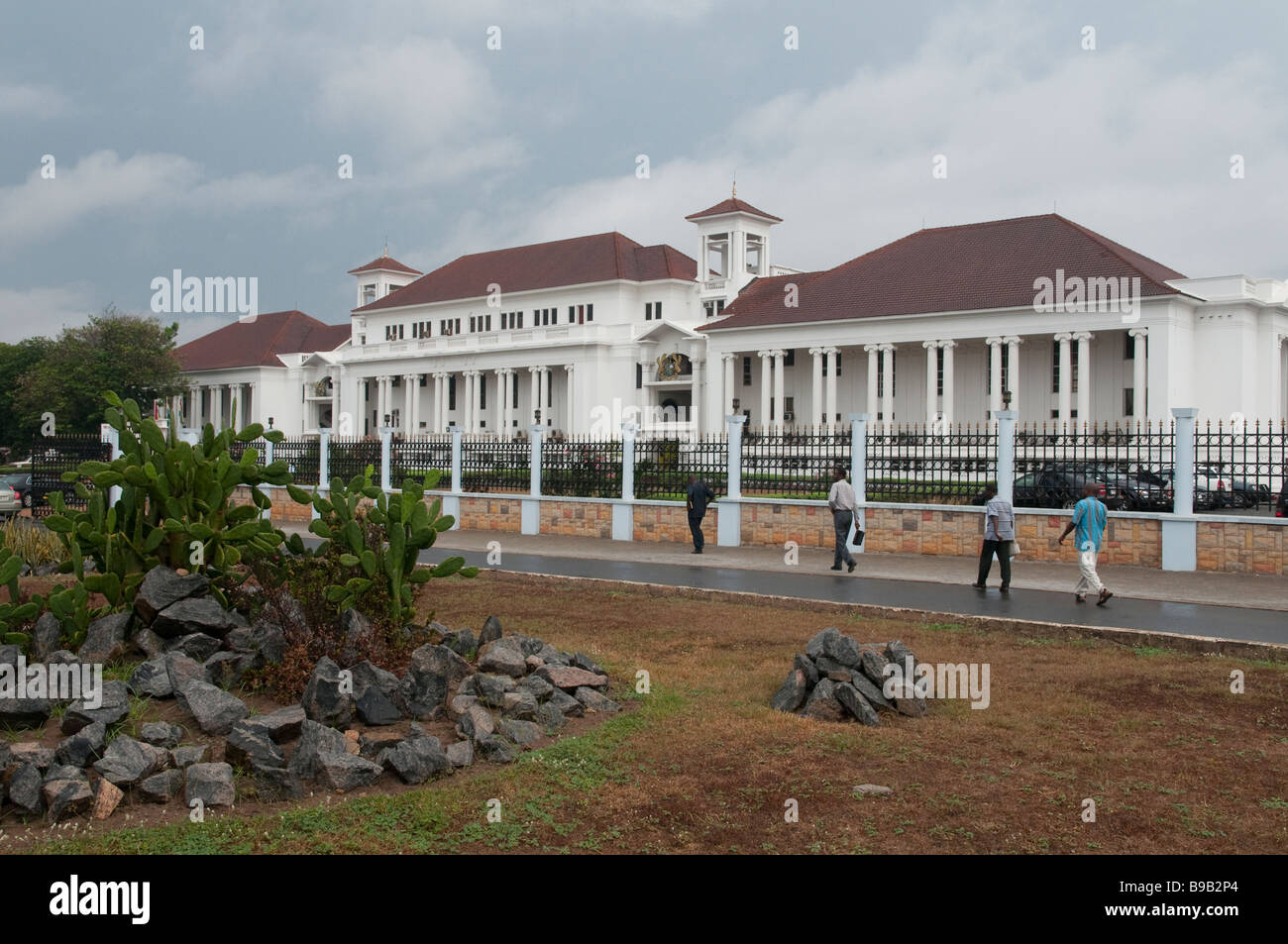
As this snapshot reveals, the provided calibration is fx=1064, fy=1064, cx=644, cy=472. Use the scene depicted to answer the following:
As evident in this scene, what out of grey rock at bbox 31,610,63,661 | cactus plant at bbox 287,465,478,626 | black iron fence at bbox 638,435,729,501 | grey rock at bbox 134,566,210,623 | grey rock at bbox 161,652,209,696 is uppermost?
black iron fence at bbox 638,435,729,501

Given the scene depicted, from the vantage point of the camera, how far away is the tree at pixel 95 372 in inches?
2446

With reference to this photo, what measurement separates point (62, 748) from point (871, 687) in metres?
5.22

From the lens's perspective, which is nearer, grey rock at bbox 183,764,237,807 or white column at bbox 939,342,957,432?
grey rock at bbox 183,764,237,807

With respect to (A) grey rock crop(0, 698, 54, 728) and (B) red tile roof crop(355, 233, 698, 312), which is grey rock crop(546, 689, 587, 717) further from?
(B) red tile roof crop(355, 233, 698, 312)

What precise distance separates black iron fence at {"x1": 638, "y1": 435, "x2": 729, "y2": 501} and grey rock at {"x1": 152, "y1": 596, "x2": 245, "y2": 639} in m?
13.8

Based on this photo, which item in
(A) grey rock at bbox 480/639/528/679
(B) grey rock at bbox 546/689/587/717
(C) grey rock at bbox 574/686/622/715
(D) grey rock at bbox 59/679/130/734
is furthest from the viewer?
(A) grey rock at bbox 480/639/528/679

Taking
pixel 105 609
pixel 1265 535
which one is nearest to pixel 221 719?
pixel 105 609

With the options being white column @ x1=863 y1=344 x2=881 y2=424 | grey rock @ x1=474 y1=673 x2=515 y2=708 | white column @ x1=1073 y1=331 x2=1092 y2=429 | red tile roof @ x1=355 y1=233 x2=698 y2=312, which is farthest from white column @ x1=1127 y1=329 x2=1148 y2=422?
grey rock @ x1=474 y1=673 x2=515 y2=708

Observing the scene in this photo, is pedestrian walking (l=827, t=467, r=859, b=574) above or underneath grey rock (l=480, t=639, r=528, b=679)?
above

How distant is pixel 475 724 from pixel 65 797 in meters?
2.29

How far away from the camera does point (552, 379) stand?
6862cm

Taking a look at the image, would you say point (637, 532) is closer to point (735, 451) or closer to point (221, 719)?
point (735, 451)

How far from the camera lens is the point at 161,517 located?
878 cm

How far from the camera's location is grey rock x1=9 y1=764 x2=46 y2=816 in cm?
550
